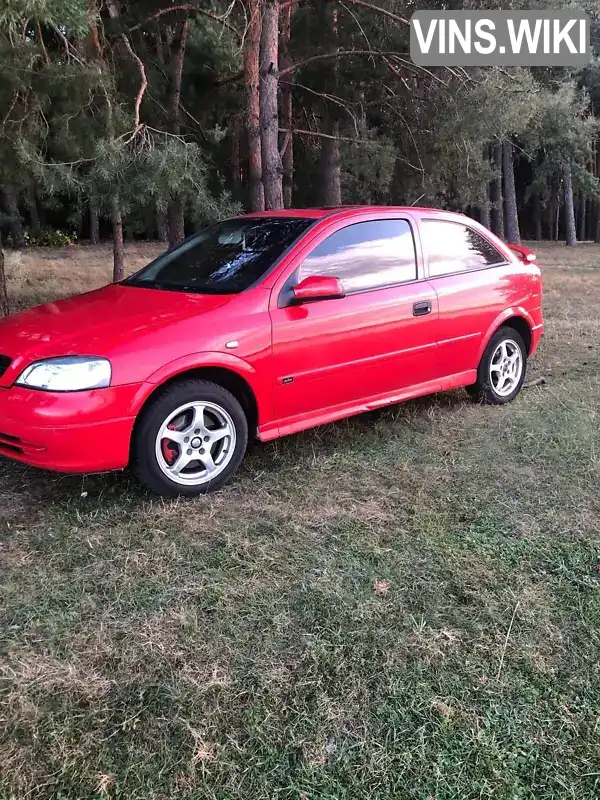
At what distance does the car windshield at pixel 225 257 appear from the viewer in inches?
162

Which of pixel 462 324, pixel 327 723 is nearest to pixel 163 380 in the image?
pixel 327 723

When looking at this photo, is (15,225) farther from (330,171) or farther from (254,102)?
(254,102)

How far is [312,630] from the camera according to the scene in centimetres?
255

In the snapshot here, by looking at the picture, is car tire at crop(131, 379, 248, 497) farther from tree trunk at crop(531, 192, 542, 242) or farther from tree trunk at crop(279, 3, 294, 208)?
tree trunk at crop(531, 192, 542, 242)

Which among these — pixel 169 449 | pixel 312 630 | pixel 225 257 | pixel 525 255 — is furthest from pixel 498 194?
pixel 312 630

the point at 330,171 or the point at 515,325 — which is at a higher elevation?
the point at 330,171

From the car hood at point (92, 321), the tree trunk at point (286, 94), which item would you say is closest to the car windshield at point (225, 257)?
the car hood at point (92, 321)

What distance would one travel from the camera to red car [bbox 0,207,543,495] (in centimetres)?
335

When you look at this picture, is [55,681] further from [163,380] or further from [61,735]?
[163,380]

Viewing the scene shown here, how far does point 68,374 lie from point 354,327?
1.79m

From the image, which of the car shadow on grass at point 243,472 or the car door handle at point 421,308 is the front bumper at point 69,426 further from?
the car door handle at point 421,308

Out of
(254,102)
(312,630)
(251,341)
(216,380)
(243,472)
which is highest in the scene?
(254,102)

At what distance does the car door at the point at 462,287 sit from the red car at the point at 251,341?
13 mm

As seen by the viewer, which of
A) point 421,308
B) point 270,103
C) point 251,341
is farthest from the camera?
point 270,103
